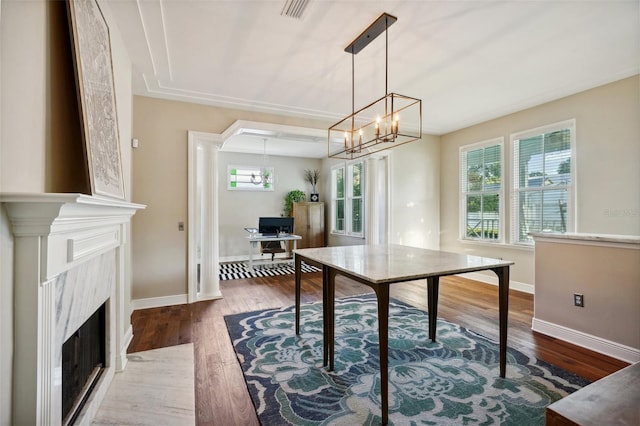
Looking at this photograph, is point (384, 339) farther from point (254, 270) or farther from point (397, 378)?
point (254, 270)

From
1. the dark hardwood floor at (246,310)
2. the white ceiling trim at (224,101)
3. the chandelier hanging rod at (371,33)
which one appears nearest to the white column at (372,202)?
the dark hardwood floor at (246,310)

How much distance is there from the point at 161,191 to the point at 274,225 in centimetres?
291

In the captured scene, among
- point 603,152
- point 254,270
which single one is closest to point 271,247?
point 254,270

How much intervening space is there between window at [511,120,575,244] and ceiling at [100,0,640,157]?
19.5 inches

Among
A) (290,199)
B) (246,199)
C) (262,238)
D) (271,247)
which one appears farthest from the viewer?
(290,199)

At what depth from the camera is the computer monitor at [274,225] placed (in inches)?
248

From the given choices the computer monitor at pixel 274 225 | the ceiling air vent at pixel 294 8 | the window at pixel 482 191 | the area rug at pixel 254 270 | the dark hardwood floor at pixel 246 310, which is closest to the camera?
the dark hardwood floor at pixel 246 310

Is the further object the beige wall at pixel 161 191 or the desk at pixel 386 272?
the beige wall at pixel 161 191

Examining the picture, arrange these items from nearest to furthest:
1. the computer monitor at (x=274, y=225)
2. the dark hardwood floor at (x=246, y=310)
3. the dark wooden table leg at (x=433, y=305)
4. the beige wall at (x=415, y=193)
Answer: the dark hardwood floor at (x=246, y=310), the dark wooden table leg at (x=433, y=305), the beige wall at (x=415, y=193), the computer monitor at (x=274, y=225)

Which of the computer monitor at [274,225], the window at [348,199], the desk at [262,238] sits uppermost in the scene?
the window at [348,199]

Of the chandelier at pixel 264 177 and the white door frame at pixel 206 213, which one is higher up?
the chandelier at pixel 264 177

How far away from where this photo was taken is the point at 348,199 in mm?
6992

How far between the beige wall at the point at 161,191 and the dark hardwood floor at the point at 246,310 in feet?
1.31

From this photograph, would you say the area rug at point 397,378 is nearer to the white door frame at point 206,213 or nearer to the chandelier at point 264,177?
the white door frame at point 206,213
